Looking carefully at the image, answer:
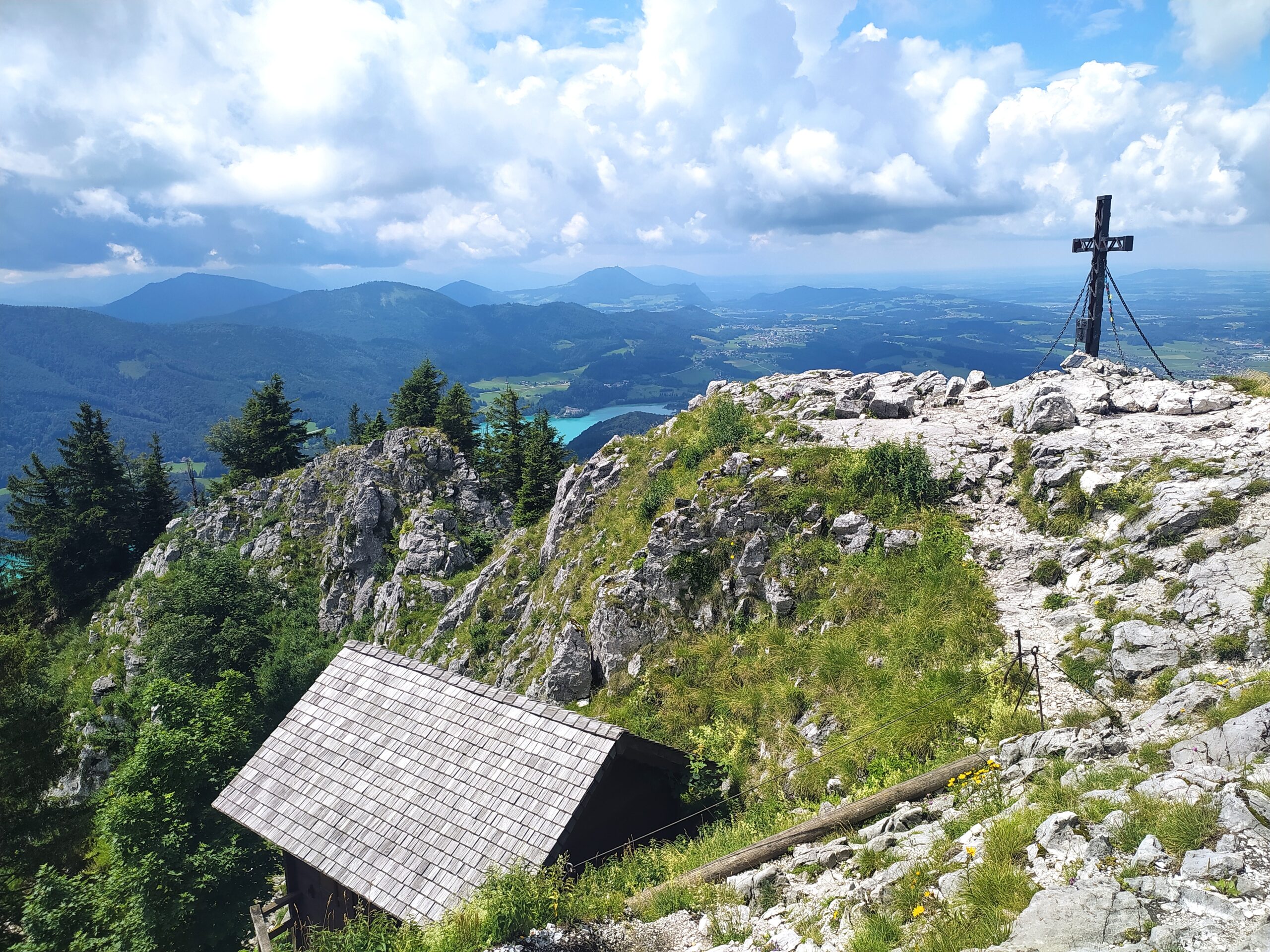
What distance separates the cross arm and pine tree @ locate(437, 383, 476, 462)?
40.1 metres

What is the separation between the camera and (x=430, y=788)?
460 inches

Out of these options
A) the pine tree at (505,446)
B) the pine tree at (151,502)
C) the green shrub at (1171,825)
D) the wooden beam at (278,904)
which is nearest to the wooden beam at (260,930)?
the wooden beam at (278,904)

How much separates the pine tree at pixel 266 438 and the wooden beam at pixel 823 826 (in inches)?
2120

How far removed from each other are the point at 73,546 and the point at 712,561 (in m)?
55.3

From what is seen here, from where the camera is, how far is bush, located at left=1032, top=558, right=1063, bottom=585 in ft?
45.4

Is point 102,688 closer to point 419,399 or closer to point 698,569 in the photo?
point 419,399

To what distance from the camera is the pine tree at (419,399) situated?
55.1 meters

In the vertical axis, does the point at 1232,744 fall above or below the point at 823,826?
above

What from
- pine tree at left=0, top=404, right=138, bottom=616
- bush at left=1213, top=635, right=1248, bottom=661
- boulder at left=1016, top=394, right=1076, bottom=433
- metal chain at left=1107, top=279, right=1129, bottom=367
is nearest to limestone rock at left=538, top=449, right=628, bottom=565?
boulder at left=1016, top=394, right=1076, bottom=433

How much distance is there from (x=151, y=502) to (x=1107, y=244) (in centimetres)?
6815

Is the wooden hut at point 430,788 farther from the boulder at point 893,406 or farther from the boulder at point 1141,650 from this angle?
the boulder at point 893,406

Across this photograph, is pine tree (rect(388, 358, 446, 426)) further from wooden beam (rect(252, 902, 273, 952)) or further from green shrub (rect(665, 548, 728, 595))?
wooden beam (rect(252, 902, 273, 952))

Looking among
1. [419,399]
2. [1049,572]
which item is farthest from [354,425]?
[1049,572]

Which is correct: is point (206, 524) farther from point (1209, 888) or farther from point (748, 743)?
point (1209, 888)
